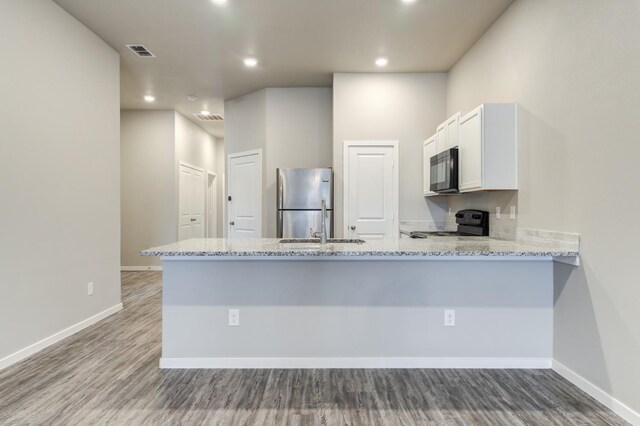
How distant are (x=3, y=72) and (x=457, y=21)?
12.6 feet

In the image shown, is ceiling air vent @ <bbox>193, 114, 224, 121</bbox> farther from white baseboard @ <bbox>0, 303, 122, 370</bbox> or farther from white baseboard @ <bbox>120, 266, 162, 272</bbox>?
white baseboard @ <bbox>0, 303, 122, 370</bbox>

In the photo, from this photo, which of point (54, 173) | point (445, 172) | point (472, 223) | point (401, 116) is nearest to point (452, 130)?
point (445, 172)

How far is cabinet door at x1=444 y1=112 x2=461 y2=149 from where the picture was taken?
3.44m

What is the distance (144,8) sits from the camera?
3.11 m

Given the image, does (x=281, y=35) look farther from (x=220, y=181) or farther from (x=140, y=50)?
(x=220, y=181)

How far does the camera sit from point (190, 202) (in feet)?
23.2

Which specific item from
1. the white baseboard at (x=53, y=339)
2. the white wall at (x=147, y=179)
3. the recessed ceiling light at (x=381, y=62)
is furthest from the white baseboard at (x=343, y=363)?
the white wall at (x=147, y=179)

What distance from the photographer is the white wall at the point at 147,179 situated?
6.35 metres

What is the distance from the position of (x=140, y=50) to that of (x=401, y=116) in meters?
3.24

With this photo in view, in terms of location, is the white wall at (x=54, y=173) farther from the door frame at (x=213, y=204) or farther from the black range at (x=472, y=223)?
the door frame at (x=213, y=204)

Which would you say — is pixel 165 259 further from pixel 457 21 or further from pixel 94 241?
pixel 457 21

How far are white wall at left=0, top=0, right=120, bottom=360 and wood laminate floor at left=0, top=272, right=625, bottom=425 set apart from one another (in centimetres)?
60

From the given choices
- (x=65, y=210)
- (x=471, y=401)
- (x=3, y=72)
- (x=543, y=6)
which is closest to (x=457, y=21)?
(x=543, y=6)

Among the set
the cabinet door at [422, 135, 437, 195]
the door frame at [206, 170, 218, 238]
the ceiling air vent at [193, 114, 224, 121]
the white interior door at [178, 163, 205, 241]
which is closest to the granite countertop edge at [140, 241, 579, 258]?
the cabinet door at [422, 135, 437, 195]
